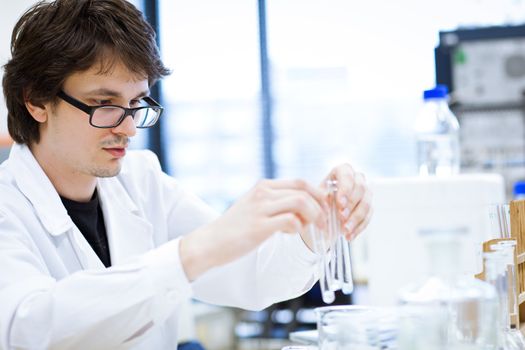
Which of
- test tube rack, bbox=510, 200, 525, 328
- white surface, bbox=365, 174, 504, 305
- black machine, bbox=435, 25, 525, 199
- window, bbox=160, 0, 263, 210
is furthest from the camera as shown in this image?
window, bbox=160, 0, 263, 210

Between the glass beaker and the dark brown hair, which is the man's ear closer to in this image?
the dark brown hair

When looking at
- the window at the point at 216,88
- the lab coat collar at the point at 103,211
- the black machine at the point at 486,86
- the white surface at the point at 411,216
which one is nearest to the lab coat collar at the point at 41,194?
the lab coat collar at the point at 103,211

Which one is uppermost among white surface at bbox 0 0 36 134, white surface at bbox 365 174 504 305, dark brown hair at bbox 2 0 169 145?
white surface at bbox 0 0 36 134

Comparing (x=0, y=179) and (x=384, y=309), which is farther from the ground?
(x=0, y=179)

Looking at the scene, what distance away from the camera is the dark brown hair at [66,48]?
1498 millimetres

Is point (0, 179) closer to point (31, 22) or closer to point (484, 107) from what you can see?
point (31, 22)

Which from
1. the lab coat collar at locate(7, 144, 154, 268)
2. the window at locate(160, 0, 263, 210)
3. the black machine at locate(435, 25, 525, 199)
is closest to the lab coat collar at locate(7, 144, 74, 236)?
the lab coat collar at locate(7, 144, 154, 268)

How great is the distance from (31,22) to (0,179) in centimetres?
38

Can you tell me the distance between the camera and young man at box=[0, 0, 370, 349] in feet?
3.47

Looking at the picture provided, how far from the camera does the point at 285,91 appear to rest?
406 centimetres

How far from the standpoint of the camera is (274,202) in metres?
1.01

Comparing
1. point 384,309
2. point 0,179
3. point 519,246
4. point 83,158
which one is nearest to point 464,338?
point 384,309

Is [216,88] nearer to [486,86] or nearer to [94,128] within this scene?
[486,86]

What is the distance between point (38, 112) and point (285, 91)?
2579 millimetres
